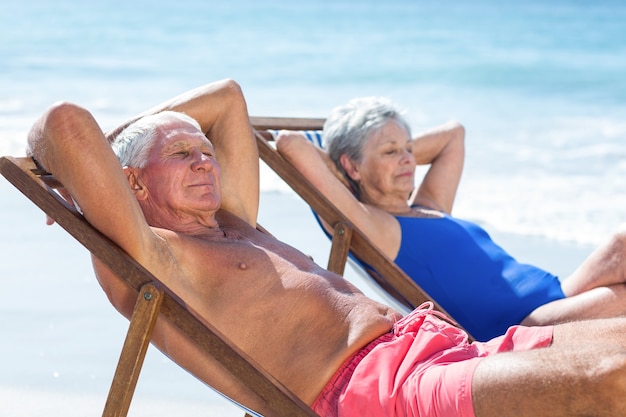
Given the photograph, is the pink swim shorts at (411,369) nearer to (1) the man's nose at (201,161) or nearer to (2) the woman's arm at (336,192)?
(1) the man's nose at (201,161)

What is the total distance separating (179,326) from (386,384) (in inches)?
19.9

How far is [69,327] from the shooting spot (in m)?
4.43

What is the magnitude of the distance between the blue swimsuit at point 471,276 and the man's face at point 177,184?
127 cm

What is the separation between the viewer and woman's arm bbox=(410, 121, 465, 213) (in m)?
4.50

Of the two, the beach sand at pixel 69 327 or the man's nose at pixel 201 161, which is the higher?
the man's nose at pixel 201 161

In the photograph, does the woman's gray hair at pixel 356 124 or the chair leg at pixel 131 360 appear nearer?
the chair leg at pixel 131 360

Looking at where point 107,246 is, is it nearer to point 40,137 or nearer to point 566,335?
point 40,137

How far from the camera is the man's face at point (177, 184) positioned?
2.88 m

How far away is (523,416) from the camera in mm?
2043

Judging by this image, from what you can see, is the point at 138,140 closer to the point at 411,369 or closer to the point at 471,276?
the point at 411,369

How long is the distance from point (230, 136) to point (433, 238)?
110 centimetres

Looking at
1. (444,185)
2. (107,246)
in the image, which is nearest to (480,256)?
(444,185)

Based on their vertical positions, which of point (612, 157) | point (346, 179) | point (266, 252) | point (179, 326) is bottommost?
point (179, 326)

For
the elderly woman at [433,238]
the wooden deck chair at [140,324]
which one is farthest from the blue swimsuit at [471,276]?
the wooden deck chair at [140,324]
